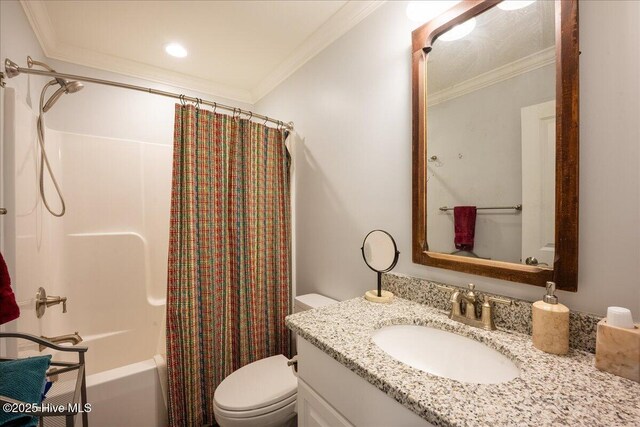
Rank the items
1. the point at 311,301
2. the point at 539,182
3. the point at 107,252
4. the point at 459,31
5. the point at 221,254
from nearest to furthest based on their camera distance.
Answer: the point at 539,182
the point at 459,31
the point at 221,254
the point at 311,301
the point at 107,252

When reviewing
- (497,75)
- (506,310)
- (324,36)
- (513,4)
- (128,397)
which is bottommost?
(128,397)

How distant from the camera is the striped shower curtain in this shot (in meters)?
1.41

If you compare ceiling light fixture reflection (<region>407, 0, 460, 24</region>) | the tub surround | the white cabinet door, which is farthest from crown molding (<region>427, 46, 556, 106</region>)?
the white cabinet door

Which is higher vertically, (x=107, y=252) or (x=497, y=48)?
(x=497, y=48)

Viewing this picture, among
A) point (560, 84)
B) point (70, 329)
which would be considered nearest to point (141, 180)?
point (70, 329)

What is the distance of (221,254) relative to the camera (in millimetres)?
1558

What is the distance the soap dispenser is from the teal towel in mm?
1254

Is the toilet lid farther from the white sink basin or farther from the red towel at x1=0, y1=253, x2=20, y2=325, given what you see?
the red towel at x1=0, y1=253, x2=20, y2=325

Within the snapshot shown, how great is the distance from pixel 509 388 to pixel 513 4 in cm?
117

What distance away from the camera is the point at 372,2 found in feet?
4.57

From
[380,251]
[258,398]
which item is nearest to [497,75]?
[380,251]

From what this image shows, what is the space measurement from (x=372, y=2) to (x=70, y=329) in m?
2.87

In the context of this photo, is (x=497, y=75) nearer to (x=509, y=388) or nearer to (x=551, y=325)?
(x=551, y=325)

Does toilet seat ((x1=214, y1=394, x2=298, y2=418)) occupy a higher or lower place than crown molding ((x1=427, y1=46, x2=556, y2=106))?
lower
